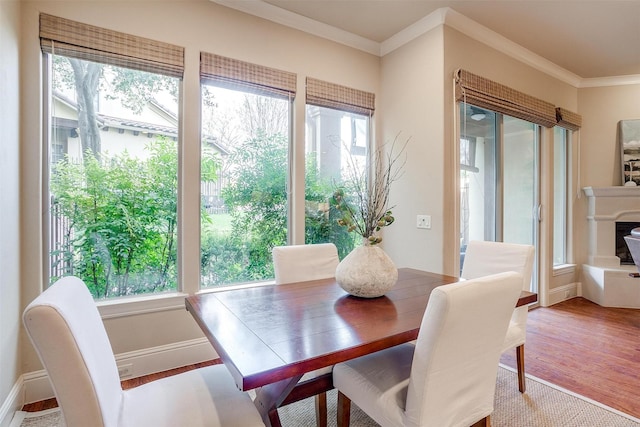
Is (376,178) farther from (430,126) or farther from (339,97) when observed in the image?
(339,97)

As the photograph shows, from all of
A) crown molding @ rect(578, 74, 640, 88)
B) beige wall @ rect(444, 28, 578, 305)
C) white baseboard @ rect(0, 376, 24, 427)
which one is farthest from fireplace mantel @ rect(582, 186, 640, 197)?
white baseboard @ rect(0, 376, 24, 427)

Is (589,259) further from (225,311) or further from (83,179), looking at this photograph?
(83,179)

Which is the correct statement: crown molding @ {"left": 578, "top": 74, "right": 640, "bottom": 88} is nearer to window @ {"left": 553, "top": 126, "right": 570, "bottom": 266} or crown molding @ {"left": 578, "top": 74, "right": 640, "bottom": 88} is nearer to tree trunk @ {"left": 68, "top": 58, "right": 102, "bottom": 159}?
window @ {"left": 553, "top": 126, "right": 570, "bottom": 266}

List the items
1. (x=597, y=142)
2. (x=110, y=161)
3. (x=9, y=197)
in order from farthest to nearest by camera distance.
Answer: (x=597, y=142) → (x=110, y=161) → (x=9, y=197)

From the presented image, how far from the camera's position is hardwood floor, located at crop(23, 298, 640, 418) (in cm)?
211

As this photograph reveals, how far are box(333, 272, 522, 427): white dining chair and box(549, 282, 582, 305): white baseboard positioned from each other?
3.39 m

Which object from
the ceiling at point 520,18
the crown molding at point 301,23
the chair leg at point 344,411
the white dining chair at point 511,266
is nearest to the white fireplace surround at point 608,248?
the ceiling at point 520,18

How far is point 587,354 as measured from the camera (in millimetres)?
2631

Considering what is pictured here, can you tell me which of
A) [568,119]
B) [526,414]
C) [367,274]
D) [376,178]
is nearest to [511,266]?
[526,414]

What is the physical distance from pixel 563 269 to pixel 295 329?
422cm

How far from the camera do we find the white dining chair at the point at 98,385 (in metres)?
0.82

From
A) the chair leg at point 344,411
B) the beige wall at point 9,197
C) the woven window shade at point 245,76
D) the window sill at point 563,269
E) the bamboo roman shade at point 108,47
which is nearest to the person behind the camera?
the chair leg at point 344,411

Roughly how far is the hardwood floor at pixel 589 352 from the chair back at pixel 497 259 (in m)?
0.75

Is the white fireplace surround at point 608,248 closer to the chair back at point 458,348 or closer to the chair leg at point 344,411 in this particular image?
the chair back at point 458,348
